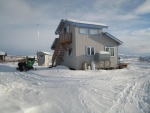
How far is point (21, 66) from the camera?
19656 millimetres

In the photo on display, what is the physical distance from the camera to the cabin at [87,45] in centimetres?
1794

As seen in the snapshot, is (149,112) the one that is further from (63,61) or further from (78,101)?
(63,61)

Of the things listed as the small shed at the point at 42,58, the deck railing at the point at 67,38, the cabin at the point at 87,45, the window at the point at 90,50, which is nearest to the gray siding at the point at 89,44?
the cabin at the point at 87,45

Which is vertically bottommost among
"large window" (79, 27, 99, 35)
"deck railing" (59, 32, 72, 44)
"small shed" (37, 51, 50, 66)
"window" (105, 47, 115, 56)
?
"small shed" (37, 51, 50, 66)

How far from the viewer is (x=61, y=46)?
808 inches

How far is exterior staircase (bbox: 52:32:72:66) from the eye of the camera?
60.8ft

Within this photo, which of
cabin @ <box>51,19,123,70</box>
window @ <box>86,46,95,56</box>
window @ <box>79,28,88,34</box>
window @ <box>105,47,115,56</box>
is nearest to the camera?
cabin @ <box>51,19,123,70</box>

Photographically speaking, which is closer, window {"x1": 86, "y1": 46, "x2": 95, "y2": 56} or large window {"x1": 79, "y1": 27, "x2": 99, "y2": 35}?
large window {"x1": 79, "y1": 27, "x2": 99, "y2": 35}

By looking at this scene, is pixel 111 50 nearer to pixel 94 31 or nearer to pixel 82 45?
pixel 94 31

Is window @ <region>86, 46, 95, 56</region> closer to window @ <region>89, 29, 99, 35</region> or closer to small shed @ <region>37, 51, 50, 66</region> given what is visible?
window @ <region>89, 29, 99, 35</region>

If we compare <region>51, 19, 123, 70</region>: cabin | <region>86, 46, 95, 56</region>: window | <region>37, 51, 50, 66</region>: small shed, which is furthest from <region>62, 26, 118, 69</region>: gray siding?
<region>37, 51, 50, 66</region>: small shed

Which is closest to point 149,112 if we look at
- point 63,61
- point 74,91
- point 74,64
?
point 74,91

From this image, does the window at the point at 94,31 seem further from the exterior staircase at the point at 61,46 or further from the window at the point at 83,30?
the exterior staircase at the point at 61,46

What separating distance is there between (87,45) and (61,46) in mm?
3840
